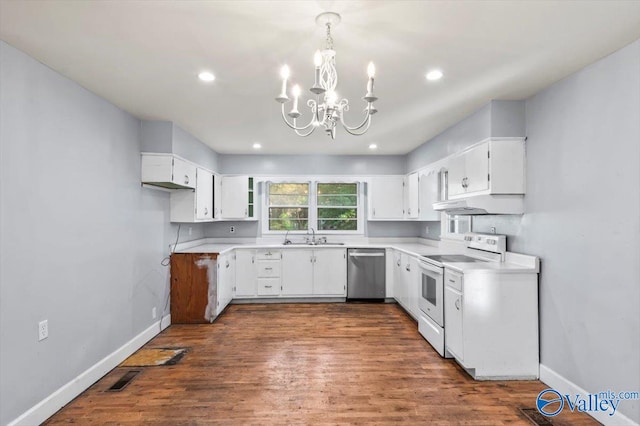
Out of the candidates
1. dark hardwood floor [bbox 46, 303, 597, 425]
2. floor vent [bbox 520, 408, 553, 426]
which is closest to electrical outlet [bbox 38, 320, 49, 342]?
dark hardwood floor [bbox 46, 303, 597, 425]

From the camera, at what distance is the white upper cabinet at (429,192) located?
4.61 metres

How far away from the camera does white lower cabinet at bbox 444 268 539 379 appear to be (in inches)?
114

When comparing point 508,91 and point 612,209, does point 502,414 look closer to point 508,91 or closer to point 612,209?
point 612,209

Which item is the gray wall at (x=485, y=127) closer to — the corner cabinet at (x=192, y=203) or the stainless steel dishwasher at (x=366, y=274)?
the stainless steel dishwasher at (x=366, y=274)

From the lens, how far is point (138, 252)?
362cm

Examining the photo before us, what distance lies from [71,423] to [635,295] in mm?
3806

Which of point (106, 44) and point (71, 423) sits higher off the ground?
point (106, 44)

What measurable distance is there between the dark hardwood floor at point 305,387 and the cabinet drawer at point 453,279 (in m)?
0.75

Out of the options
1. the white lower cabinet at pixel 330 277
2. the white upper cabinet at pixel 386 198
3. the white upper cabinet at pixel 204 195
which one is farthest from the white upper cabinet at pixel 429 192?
the white upper cabinet at pixel 204 195

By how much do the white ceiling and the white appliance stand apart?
141cm

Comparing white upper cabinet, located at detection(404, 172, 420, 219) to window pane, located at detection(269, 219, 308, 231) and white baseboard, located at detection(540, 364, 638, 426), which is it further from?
white baseboard, located at detection(540, 364, 638, 426)

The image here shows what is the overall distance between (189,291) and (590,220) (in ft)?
13.9

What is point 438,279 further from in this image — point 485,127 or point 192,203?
point 192,203

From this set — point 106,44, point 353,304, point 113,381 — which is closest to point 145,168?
point 106,44
